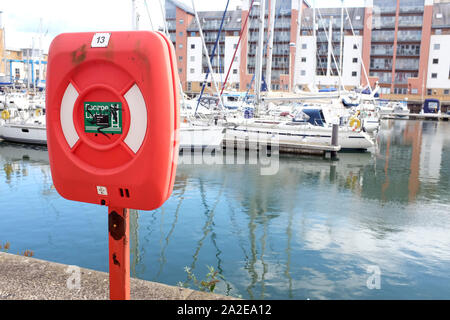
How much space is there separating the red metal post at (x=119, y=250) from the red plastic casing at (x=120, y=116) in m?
0.12

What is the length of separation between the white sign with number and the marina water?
4.97 meters

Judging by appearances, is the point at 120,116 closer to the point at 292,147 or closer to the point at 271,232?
the point at 271,232

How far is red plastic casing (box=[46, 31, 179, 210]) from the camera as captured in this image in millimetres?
1903

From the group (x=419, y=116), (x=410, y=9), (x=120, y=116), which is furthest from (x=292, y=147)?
(x=410, y=9)

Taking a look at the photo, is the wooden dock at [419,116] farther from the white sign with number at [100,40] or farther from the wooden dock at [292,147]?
the white sign with number at [100,40]

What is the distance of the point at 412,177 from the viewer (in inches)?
647

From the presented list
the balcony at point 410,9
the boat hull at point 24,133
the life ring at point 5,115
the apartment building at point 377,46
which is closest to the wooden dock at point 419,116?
the apartment building at point 377,46

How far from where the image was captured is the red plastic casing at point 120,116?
1.90m

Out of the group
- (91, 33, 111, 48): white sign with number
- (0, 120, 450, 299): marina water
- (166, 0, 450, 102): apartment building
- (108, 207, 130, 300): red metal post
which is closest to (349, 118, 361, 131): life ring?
(0, 120, 450, 299): marina water

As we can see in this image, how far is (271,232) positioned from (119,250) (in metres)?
7.30

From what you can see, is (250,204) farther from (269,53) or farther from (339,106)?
(339,106)

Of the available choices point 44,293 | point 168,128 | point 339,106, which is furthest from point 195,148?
point 168,128
